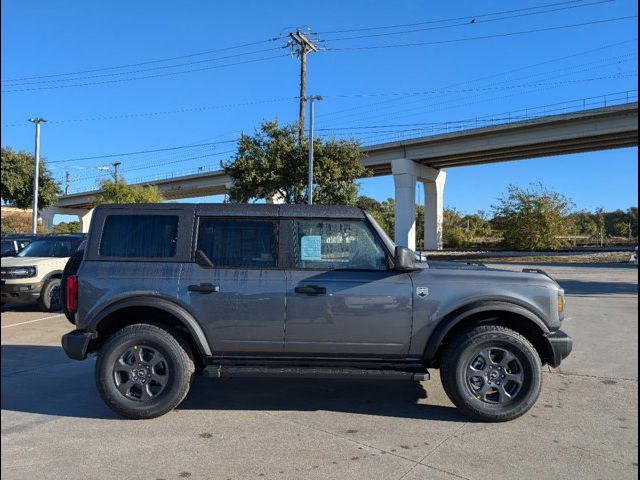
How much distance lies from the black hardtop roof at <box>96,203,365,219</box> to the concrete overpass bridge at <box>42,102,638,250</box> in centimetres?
3265

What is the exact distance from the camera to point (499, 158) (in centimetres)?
5194

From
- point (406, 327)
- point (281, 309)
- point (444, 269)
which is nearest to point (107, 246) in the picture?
point (281, 309)

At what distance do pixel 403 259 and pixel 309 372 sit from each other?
4.16ft

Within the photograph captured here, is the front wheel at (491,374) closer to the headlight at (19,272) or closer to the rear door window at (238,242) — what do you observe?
the rear door window at (238,242)

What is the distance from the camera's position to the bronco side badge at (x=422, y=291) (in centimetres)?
444

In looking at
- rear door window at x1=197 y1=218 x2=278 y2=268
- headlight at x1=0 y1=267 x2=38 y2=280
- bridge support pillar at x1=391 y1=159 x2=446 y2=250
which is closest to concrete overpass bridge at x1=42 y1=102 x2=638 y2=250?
bridge support pillar at x1=391 y1=159 x2=446 y2=250

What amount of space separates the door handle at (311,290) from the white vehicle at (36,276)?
6.99 meters

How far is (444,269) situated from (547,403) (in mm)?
1743

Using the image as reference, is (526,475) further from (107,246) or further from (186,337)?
(107,246)

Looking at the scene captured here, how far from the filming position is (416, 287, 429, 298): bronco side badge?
4441 millimetres

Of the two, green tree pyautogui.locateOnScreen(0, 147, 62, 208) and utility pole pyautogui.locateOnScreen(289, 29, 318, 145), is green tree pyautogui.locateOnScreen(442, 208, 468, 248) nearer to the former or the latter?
utility pole pyautogui.locateOnScreen(289, 29, 318, 145)

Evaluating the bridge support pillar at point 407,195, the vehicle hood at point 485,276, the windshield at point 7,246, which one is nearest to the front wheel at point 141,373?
the vehicle hood at point 485,276

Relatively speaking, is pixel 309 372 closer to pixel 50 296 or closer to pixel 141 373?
pixel 141 373

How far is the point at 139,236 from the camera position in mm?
4703
